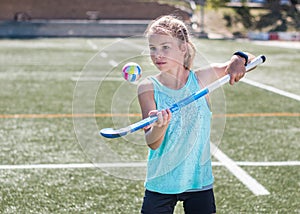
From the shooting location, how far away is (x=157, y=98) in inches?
114

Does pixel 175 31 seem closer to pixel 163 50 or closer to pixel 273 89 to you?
pixel 163 50

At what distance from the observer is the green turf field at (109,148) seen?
313cm

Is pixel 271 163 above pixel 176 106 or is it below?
below

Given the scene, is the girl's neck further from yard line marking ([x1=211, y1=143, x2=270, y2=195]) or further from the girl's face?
yard line marking ([x1=211, y1=143, x2=270, y2=195])

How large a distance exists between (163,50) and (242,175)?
2.98 metres

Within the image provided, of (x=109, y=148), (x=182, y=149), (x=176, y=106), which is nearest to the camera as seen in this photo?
(x=176, y=106)

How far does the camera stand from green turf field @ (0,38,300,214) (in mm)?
3133

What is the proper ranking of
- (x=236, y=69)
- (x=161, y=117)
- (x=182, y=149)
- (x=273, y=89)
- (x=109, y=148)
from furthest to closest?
(x=273, y=89)
(x=109, y=148)
(x=236, y=69)
(x=182, y=149)
(x=161, y=117)

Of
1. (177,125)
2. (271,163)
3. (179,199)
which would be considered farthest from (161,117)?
(271,163)

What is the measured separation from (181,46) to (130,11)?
2008 inches

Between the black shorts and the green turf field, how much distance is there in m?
0.16

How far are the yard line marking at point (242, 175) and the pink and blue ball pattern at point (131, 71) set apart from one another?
2.16 metres

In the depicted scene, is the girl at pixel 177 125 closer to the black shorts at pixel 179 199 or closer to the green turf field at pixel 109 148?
the black shorts at pixel 179 199

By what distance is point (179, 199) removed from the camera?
120 inches
